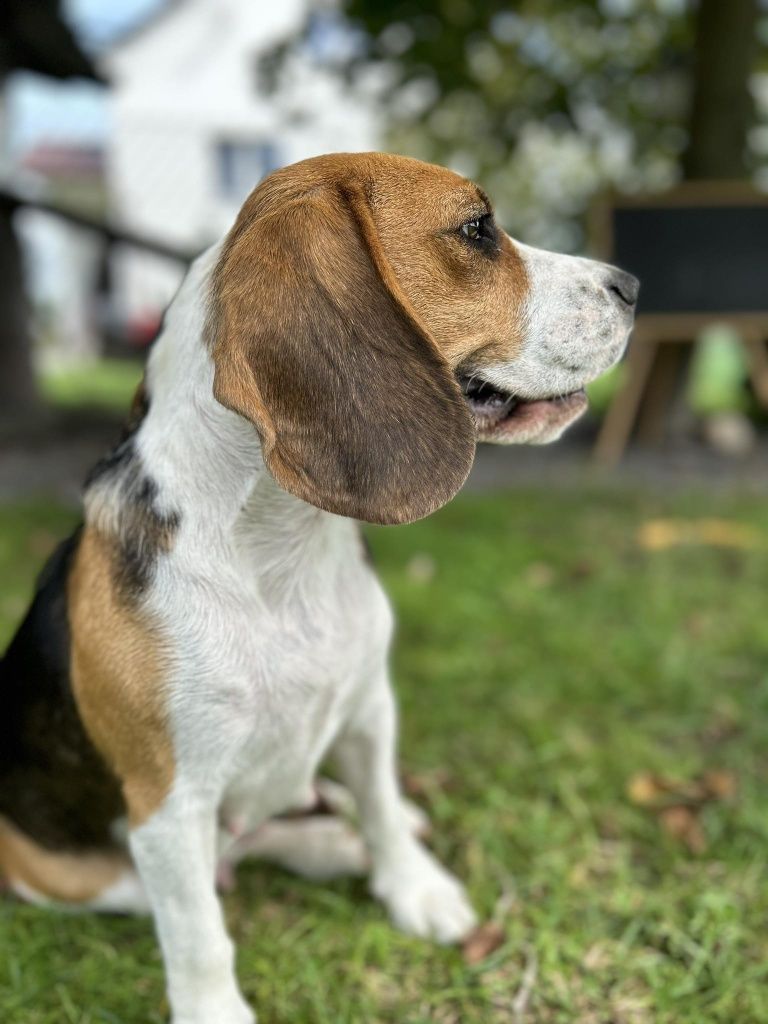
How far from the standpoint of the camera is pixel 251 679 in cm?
198

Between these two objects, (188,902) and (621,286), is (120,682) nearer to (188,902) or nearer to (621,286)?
(188,902)

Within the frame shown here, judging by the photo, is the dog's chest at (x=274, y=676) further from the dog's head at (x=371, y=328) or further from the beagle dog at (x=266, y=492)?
the dog's head at (x=371, y=328)

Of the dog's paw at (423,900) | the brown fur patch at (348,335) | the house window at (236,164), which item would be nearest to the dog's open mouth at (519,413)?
the brown fur patch at (348,335)

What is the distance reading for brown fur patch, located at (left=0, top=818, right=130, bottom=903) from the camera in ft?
7.96

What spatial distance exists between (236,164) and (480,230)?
18472 mm

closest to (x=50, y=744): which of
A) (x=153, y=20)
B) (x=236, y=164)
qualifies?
(x=236, y=164)

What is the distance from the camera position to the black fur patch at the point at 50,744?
86.4 inches

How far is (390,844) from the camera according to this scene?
2.57 meters

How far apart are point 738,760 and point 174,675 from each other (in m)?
2.09

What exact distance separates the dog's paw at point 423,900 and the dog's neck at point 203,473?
3.30 ft

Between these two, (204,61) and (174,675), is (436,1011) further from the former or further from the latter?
(204,61)

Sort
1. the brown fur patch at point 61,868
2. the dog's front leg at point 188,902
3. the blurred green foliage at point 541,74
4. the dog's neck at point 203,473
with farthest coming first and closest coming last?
1. the blurred green foliage at point 541,74
2. the brown fur patch at point 61,868
3. the dog's front leg at point 188,902
4. the dog's neck at point 203,473

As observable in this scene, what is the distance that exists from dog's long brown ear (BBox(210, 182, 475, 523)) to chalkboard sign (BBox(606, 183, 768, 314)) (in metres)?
5.54

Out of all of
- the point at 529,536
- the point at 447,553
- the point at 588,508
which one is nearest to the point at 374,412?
the point at 447,553
